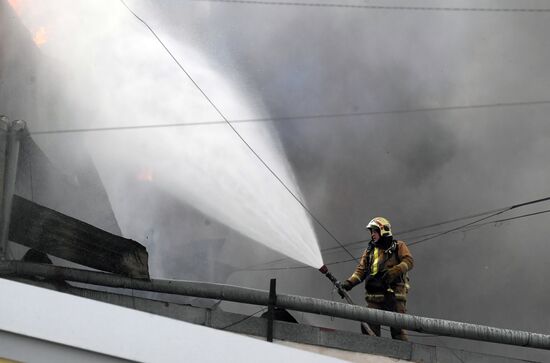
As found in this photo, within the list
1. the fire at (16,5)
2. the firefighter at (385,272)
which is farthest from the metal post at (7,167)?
the fire at (16,5)

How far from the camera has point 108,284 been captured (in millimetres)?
4207

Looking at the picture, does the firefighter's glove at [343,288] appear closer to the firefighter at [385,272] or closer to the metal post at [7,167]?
the firefighter at [385,272]

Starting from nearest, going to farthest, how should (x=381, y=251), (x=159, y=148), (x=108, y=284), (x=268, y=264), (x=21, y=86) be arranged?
1. (x=108, y=284)
2. (x=381, y=251)
3. (x=21, y=86)
4. (x=159, y=148)
5. (x=268, y=264)

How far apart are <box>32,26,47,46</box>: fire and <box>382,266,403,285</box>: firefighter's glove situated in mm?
6367

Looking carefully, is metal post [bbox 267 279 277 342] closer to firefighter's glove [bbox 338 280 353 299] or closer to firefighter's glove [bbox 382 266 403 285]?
firefighter's glove [bbox 338 280 353 299]

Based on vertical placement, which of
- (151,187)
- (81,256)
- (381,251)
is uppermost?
(151,187)

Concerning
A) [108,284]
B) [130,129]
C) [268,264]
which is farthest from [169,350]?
[268,264]

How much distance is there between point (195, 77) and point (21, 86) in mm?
4145

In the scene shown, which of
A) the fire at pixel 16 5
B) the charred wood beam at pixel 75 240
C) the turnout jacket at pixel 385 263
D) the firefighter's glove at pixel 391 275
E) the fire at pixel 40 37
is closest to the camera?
the charred wood beam at pixel 75 240

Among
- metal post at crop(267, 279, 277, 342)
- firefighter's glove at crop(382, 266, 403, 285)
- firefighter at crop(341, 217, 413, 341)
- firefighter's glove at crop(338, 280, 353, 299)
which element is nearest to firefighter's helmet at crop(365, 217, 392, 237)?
firefighter at crop(341, 217, 413, 341)

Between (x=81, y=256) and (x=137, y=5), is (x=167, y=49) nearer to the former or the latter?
(x=137, y=5)

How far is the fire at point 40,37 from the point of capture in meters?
9.22

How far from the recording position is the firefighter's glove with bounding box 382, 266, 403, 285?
5676mm

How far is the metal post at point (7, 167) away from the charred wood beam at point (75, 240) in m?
0.05
